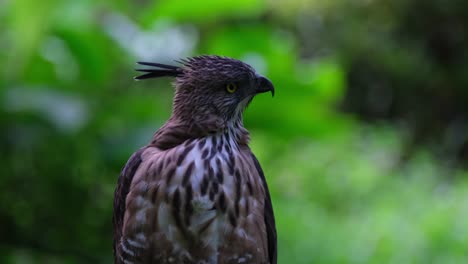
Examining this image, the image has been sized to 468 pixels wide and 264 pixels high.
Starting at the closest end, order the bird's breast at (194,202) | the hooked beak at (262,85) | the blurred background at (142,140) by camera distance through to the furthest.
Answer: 1. the bird's breast at (194,202)
2. the hooked beak at (262,85)
3. the blurred background at (142,140)

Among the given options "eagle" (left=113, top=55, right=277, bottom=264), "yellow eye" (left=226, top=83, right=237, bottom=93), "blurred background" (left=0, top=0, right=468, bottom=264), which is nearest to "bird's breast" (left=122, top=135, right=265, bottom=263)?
"eagle" (left=113, top=55, right=277, bottom=264)

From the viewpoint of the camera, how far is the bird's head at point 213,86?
2.02m

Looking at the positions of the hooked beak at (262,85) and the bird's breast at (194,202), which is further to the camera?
the hooked beak at (262,85)

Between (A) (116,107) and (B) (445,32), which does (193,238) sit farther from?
(B) (445,32)

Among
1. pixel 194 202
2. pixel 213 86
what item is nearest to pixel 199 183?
pixel 194 202

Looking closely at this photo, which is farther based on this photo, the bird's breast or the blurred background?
the blurred background

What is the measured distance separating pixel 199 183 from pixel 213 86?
0.84 feet

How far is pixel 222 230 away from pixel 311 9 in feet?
26.8

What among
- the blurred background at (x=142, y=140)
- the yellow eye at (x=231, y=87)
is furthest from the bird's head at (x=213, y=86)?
the blurred background at (x=142, y=140)

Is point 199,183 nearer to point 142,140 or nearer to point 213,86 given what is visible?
point 213,86

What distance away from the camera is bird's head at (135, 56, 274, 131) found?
2021 millimetres

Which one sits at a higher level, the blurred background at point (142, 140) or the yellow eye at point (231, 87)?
the yellow eye at point (231, 87)

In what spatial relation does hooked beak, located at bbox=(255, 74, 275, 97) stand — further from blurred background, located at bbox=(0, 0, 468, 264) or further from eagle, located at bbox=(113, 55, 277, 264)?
blurred background, located at bbox=(0, 0, 468, 264)

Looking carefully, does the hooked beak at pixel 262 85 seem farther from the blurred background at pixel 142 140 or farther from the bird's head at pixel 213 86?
the blurred background at pixel 142 140
